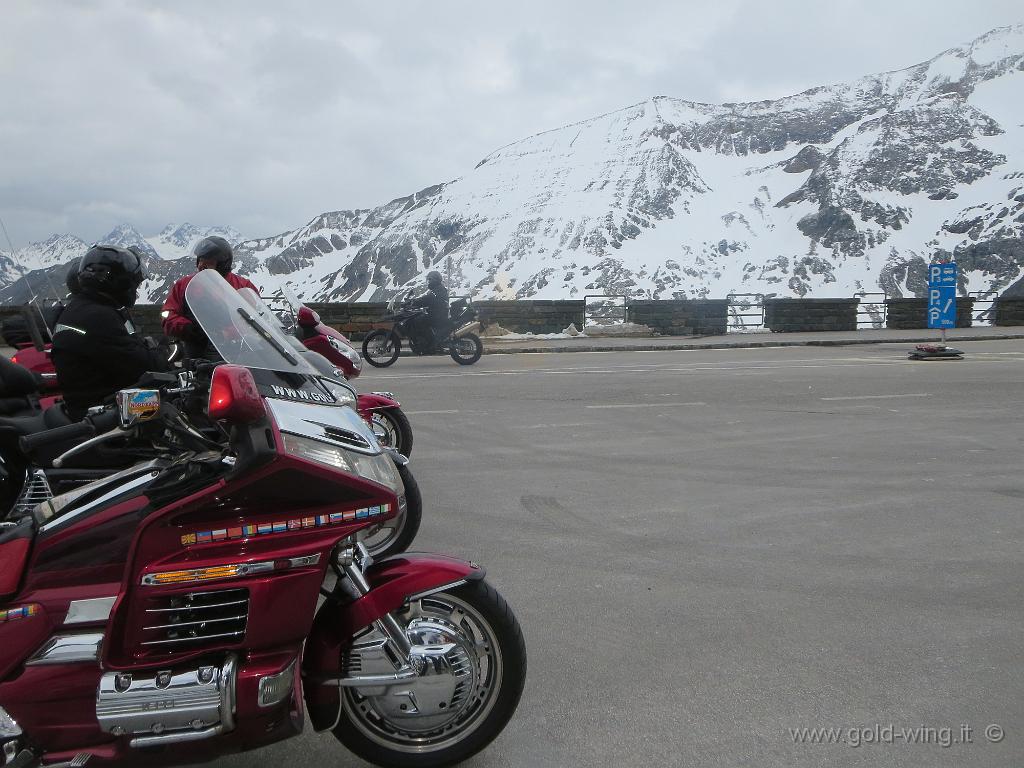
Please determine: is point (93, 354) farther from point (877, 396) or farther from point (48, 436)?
point (877, 396)

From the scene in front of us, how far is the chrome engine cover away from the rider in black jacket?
2.42 metres

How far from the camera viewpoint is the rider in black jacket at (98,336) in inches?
170

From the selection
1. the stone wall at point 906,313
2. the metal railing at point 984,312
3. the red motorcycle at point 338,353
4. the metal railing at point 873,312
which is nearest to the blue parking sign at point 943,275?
the metal railing at point 873,312

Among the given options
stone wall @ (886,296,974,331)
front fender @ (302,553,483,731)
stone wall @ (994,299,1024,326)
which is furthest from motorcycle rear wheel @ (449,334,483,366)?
stone wall @ (994,299,1024,326)

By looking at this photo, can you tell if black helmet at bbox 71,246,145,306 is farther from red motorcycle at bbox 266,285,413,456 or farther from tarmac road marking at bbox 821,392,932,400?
tarmac road marking at bbox 821,392,932,400

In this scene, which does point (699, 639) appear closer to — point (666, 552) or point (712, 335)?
point (666, 552)

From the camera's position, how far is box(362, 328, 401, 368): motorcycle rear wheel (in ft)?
53.5

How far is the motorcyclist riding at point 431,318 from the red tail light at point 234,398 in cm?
1468

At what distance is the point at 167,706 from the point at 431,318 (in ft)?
48.7

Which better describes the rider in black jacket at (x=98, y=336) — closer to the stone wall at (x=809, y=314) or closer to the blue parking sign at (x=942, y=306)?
the blue parking sign at (x=942, y=306)

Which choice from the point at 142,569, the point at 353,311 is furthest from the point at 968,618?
the point at 353,311

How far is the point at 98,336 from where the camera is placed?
14.3 ft

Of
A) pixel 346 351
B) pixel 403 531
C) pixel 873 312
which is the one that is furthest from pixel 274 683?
pixel 873 312

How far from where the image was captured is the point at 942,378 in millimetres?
Answer: 13477
